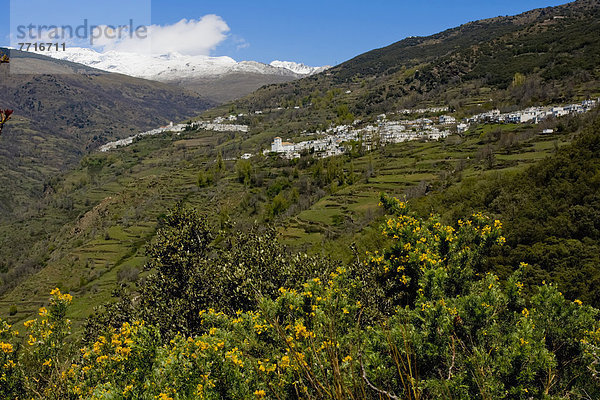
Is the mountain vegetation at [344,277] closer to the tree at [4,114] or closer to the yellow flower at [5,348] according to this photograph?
the yellow flower at [5,348]

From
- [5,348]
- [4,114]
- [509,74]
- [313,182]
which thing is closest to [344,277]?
[4,114]

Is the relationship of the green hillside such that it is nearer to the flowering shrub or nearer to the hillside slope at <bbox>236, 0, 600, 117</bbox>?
the hillside slope at <bbox>236, 0, 600, 117</bbox>

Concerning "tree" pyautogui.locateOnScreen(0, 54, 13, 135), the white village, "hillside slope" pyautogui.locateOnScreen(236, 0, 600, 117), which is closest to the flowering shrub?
"tree" pyautogui.locateOnScreen(0, 54, 13, 135)

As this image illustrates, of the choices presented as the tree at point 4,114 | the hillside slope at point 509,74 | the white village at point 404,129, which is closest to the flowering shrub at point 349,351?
the tree at point 4,114

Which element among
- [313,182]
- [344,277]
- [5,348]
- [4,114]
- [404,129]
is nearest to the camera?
[4,114]

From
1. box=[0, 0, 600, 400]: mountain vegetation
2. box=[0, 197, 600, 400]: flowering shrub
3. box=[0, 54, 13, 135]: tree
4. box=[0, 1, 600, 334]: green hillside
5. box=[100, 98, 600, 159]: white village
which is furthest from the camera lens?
box=[100, 98, 600, 159]: white village

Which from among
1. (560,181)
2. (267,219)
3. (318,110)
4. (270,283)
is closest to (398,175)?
(267,219)

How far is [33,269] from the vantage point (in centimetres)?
8594

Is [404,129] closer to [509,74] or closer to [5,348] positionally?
[509,74]

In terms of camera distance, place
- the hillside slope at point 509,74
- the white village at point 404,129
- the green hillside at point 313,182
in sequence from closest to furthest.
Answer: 1. the green hillside at point 313,182
2. the white village at point 404,129
3. the hillside slope at point 509,74

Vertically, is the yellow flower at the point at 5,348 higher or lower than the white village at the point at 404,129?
lower

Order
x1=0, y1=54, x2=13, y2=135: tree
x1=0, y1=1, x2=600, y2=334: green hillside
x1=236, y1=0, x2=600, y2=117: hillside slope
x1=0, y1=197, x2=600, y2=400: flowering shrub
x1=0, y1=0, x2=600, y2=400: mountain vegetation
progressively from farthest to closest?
x1=236, y1=0, x2=600, y2=117: hillside slope → x1=0, y1=1, x2=600, y2=334: green hillside → x1=0, y1=0, x2=600, y2=400: mountain vegetation → x1=0, y1=197, x2=600, y2=400: flowering shrub → x1=0, y1=54, x2=13, y2=135: tree

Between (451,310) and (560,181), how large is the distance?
31772 millimetres

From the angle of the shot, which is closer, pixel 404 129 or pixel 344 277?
pixel 344 277
